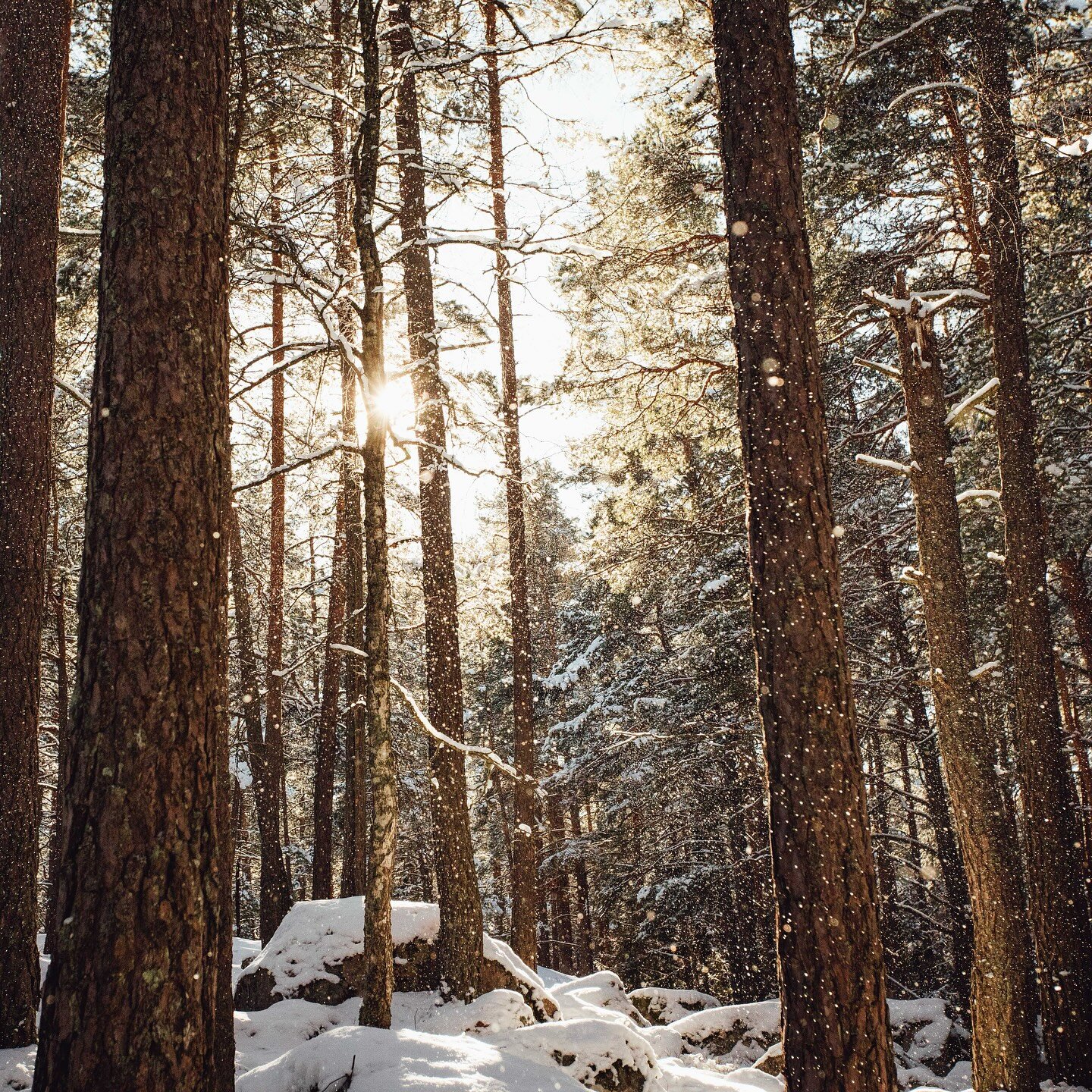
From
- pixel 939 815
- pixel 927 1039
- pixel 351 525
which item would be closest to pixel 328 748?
pixel 351 525

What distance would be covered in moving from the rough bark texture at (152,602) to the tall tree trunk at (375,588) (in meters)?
2.02

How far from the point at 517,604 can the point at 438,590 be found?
3197mm

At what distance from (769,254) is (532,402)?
653 cm

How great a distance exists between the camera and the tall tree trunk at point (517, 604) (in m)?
9.91

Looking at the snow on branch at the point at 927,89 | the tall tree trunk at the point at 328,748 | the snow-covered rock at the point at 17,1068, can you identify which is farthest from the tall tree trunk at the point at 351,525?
the snow on branch at the point at 927,89

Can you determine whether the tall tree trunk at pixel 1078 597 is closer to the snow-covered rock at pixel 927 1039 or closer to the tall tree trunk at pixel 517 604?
the snow-covered rock at pixel 927 1039

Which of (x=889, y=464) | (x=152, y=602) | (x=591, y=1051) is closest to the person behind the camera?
(x=152, y=602)

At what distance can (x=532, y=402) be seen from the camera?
34.8 feet

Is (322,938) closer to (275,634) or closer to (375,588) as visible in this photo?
(275,634)

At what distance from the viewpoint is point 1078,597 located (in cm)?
1345

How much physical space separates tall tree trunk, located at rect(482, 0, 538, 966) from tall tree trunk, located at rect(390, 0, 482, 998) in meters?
1.41

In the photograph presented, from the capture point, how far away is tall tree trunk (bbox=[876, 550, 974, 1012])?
1109 cm

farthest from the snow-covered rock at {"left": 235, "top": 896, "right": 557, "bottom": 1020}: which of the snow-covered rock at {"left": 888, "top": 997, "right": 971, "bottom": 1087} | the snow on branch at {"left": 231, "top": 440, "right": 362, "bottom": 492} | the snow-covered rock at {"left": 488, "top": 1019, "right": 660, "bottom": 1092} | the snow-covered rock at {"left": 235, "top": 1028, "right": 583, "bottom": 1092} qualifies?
the snow-covered rock at {"left": 888, "top": 997, "right": 971, "bottom": 1087}

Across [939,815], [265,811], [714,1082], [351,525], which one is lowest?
[714,1082]
